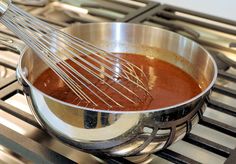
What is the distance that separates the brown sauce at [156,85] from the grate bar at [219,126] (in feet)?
0.15

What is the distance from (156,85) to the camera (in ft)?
1.62

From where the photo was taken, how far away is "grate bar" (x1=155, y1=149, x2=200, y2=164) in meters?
0.43

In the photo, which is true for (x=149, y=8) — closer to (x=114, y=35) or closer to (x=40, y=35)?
(x=114, y=35)

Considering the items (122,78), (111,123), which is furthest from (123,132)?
(122,78)

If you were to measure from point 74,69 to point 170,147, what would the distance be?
0.50 feet

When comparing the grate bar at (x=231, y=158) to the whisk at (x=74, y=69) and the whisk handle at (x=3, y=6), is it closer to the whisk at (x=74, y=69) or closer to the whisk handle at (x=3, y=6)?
the whisk at (x=74, y=69)

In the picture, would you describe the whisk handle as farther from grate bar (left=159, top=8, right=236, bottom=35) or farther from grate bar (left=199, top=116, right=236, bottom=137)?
grate bar (left=159, top=8, right=236, bottom=35)

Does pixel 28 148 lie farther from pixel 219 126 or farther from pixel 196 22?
pixel 196 22

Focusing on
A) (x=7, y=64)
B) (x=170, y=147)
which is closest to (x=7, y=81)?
(x=7, y=64)

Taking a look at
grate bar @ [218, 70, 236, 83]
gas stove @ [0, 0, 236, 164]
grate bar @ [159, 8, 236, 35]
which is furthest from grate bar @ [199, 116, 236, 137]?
grate bar @ [159, 8, 236, 35]

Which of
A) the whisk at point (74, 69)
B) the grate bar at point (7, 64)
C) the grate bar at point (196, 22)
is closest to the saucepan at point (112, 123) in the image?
the whisk at point (74, 69)

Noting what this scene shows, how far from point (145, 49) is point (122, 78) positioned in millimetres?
78

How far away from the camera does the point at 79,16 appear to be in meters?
0.77

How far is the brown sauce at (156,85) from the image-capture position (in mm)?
454
